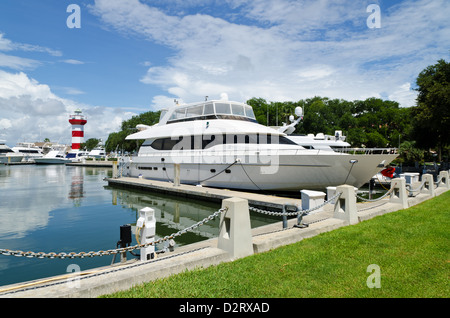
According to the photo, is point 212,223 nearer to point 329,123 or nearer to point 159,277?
point 159,277

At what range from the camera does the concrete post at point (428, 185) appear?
11969mm

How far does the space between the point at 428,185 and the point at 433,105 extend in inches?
550

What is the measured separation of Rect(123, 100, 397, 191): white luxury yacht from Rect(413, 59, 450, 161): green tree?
10492 mm

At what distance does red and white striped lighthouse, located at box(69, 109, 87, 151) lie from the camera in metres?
69.2

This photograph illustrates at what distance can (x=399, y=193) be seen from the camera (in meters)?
9.46

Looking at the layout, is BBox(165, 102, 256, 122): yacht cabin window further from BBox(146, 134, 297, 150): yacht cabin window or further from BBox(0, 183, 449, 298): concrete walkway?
BBox(0, 183, 449, 298): concrete walkway

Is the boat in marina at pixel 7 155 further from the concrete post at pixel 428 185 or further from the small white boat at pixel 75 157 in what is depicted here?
the concrete post at pixel 428 185

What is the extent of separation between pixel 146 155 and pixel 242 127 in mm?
8946

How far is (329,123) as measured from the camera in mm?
53781

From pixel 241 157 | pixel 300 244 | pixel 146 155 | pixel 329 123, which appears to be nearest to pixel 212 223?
pixel 241 157

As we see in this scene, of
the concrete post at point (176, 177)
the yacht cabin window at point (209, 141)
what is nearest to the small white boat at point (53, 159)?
the yacht cabin window at point (209, 141)

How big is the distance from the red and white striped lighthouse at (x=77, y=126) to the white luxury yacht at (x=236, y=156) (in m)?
56.8

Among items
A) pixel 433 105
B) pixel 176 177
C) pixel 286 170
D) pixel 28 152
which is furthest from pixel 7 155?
pixel 433 105
